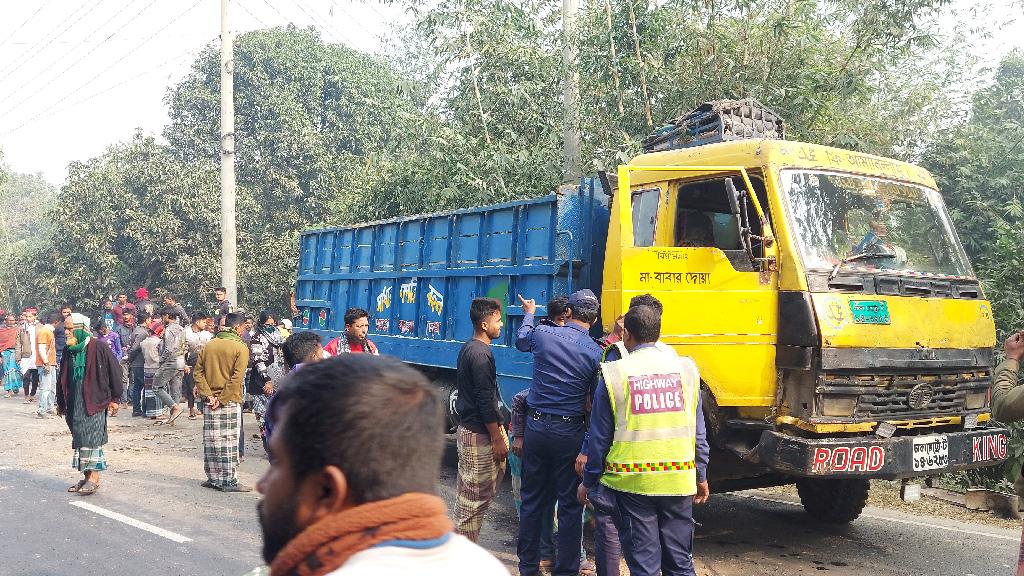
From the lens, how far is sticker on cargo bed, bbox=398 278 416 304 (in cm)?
884

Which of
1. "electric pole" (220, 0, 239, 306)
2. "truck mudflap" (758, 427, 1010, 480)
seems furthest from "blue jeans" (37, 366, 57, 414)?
"truck mudflap" (758, 427, 1010, 480)

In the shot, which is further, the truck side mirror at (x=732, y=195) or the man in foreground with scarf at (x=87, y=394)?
the man in foreground with scarf at (x=87, y=394)

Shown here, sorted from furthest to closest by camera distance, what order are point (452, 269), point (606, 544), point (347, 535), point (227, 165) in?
1. point (227, 165)
2. point (452, 269)
3. point (606, 544)
4. point (347, 535)

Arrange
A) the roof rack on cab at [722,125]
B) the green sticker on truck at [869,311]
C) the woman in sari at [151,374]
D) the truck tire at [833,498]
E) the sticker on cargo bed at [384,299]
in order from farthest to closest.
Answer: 1. the woman in sari at [151,374]
2. the sticker on cargo bed at [384,299]
3. the roof rack on cab at [722,125]
4. the truck tire at [833,498]
5. the green sticker on truck at [869,311]

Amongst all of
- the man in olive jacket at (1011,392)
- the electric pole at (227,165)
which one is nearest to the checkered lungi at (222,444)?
the man in olive jacket at (1011,392)

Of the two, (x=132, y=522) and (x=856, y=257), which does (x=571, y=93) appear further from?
(x=132, y=522)

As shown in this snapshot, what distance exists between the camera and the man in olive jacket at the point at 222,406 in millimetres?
8047

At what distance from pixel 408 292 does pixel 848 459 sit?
16.2 feet

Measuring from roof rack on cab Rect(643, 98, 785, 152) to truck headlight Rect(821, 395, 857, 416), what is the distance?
2.62 metres

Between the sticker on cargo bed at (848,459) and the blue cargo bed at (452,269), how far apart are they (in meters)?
2.09

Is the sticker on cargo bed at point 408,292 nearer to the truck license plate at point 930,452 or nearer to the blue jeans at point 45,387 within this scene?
the truck license plate at point 930,452

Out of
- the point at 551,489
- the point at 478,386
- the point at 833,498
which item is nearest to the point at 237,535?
the point at 478,386

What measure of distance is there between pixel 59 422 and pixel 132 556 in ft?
29.2

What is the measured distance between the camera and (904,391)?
5.41 m
